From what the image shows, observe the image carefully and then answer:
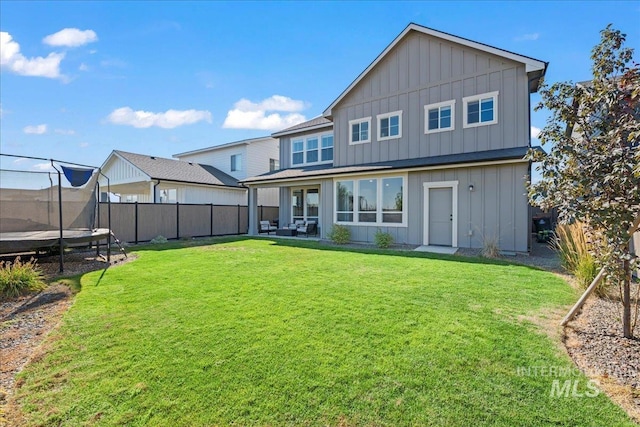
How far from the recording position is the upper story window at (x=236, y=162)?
898 inches

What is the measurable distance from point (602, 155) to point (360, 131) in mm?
11605

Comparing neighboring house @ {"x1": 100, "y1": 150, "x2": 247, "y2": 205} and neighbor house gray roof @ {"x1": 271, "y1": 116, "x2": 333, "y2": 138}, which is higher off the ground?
neighbor house gray roof @ {"x1": 271, "y1": 116, "x2": 333, "y2": 138}

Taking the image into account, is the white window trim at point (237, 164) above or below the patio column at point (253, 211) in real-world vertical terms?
above

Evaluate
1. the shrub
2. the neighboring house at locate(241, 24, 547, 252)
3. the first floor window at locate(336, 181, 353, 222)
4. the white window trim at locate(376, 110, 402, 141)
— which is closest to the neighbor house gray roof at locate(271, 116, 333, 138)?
the neighboring house at locate(241, 24, 547, 252)

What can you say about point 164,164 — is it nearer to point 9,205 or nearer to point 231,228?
point 231,228

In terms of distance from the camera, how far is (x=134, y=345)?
3.67m

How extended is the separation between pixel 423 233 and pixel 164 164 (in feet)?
58.1

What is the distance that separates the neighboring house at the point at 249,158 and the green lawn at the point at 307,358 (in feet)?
54.8

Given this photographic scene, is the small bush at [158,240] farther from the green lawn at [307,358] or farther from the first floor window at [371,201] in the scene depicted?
the green lawn at [307,358]

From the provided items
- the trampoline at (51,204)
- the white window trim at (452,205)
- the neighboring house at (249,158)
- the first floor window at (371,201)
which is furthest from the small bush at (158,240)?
the white window trim at (452,205)

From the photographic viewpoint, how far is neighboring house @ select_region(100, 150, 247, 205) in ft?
61.2

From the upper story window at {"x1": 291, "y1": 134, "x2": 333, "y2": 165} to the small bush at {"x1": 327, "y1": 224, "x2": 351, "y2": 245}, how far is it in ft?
16.8

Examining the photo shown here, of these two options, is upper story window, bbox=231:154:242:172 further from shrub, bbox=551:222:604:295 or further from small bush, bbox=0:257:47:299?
shrub, bbox=551:222:604:295

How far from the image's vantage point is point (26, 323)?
4.59 meters
